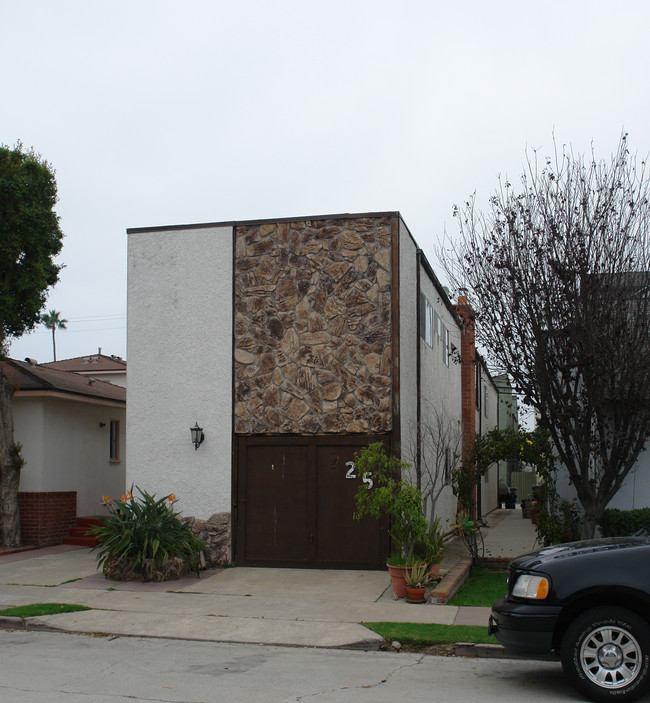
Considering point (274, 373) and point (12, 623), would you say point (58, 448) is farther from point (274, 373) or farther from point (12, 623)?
point (12, 623)

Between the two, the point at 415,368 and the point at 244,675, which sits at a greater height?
the point at 415,368

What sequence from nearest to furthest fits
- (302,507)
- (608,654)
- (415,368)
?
(608,654) < (302,507) < (415,368)

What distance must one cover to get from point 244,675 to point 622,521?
24.4 ft

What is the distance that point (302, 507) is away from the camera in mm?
13688

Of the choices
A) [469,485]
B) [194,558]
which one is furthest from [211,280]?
[469,485]

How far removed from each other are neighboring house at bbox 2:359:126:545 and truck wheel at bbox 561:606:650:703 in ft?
44.1

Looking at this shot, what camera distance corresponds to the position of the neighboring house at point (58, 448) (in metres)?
17.3

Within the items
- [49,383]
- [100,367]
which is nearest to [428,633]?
[49,383]

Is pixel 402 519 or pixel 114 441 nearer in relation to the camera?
pixel 402 519

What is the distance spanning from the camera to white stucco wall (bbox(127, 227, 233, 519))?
14078 mm

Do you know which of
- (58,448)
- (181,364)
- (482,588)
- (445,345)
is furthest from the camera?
(445,345)

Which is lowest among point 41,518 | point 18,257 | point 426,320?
point 41,518

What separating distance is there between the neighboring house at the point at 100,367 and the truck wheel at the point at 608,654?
72.8 ft

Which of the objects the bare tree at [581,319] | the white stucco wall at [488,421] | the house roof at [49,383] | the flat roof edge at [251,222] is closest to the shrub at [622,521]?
the bare tree at [581,319]
